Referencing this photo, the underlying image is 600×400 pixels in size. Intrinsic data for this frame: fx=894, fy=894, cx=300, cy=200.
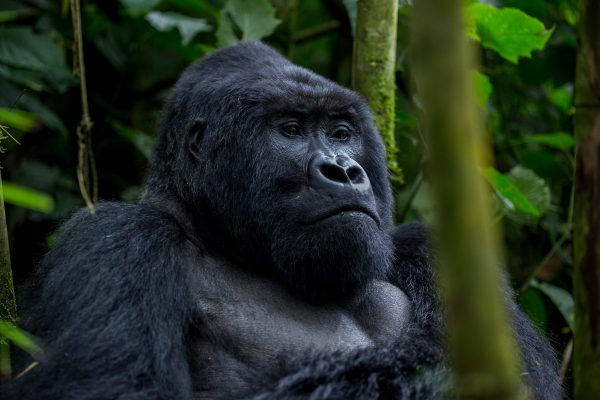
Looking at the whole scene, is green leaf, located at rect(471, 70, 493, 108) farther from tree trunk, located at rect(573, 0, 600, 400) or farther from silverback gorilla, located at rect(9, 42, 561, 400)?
tree trunk, located at rect(573, 0, 600, 400)

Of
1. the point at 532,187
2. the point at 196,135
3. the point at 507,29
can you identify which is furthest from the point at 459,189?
the point at 532,187

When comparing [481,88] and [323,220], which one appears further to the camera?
[481,88]

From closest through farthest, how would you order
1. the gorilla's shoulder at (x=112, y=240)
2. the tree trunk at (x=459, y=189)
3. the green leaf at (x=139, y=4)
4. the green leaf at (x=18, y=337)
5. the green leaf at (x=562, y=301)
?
the tree trunk at (x=459, y=189), the green leaf at (x=18, y=337), the gorilla's shoulder at (x=112, y=240), the green leaf at (x=562, y=301), the green leaf at (x=139, y=4)

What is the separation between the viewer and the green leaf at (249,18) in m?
5.32

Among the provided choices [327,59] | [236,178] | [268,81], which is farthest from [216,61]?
[327,59]

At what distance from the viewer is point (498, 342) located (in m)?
1.32

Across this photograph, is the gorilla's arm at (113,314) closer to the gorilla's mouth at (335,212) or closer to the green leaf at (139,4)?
the gorilla's mouth at (335,212)

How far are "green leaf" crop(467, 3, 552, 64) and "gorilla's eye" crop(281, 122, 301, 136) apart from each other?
1.44 metres

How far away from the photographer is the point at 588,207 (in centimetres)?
171

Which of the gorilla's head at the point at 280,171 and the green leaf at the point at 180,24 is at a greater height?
the green leaf at the point at 180,24

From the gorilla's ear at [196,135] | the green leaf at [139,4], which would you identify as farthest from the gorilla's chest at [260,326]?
the green leaf at [139,4]

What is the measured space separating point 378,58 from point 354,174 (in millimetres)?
1264

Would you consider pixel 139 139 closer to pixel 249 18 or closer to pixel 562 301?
pixel 249 18

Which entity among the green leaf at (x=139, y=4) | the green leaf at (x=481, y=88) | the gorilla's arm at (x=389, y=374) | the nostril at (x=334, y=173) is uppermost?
the green leaf at (x=139, y=4)
